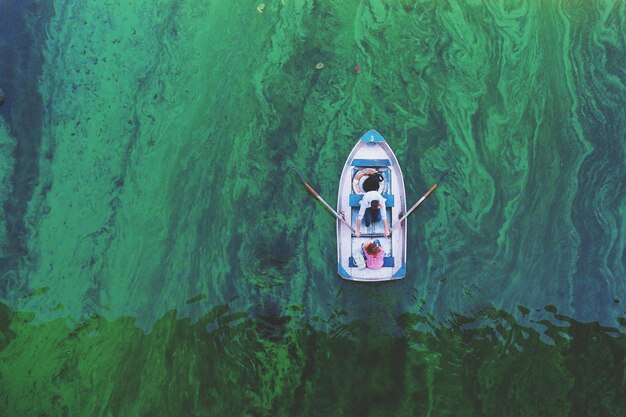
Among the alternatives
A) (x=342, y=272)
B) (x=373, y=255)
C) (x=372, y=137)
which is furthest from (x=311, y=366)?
(x=372, y=137)

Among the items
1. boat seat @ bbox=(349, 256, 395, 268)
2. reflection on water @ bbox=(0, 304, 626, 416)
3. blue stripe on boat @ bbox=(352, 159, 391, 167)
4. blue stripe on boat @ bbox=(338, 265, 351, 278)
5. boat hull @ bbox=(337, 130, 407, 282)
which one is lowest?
reflection on water @ bbox=(0, 304, 626, 416)

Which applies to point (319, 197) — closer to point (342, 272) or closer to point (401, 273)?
point (342, 272)

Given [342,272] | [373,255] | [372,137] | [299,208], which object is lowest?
[342,272]

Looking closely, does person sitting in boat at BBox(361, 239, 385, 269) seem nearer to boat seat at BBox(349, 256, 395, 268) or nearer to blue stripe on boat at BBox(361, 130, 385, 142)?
boat seat at BBox(349, 256, 395, 268)

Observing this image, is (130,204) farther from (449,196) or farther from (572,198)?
(572,198)

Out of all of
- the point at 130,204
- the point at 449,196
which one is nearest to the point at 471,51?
the point at 449,196

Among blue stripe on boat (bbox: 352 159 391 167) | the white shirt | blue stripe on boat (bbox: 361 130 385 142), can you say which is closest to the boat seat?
the white shirt
